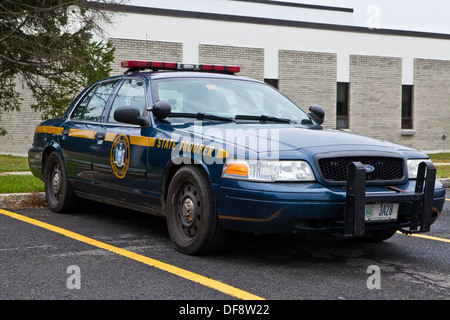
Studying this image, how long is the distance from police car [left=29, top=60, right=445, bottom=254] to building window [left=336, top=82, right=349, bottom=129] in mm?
17084

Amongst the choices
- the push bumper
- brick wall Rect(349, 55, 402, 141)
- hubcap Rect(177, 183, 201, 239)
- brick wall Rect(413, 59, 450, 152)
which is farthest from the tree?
brick wall Rect(413, 59, 450, 152)

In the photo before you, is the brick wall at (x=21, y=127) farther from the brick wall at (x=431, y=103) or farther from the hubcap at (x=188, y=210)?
the hubcap at (x=188, y=210)

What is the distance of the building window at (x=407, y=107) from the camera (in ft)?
81.2

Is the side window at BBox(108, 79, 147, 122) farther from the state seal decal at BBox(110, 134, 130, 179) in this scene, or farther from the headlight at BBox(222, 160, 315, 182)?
the headlight at BBox(222, 160, 315, 182)

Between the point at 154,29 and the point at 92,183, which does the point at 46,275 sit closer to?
the point at 92,183

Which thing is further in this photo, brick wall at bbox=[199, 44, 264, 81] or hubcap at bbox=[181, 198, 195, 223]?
brick wall at bbox=[199, 44, 264, 81]

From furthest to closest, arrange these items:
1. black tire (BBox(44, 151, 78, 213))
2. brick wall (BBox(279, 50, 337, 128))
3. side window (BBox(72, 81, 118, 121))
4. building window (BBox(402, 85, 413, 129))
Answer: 1. building window (BBox(402, 85, 413, 129))
2. brick wall (BBox(279, 50, 337, 128))
3. black tire (BBox(44, 151, 78, 213))
4. side window (BBox(72, 81, 118, 121))

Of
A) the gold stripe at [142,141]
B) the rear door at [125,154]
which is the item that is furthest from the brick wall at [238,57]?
the gold stripe at [142,141]

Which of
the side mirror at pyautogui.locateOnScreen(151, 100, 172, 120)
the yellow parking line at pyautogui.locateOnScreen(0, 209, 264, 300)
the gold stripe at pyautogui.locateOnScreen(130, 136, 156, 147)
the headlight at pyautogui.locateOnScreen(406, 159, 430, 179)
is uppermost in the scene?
the side mirror at pyautogui.locateOnScreen(151, 100, 172, 120)

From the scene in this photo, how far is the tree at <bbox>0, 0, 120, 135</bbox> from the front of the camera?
1083 cm

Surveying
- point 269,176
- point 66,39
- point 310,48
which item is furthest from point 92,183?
point 310,48

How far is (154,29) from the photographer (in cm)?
1984

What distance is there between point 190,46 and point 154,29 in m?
1.32

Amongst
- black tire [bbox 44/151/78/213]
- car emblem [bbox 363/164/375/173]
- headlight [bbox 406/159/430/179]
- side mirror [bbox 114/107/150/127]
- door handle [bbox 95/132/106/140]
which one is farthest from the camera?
black tire [bbox 44/151/78/213]
